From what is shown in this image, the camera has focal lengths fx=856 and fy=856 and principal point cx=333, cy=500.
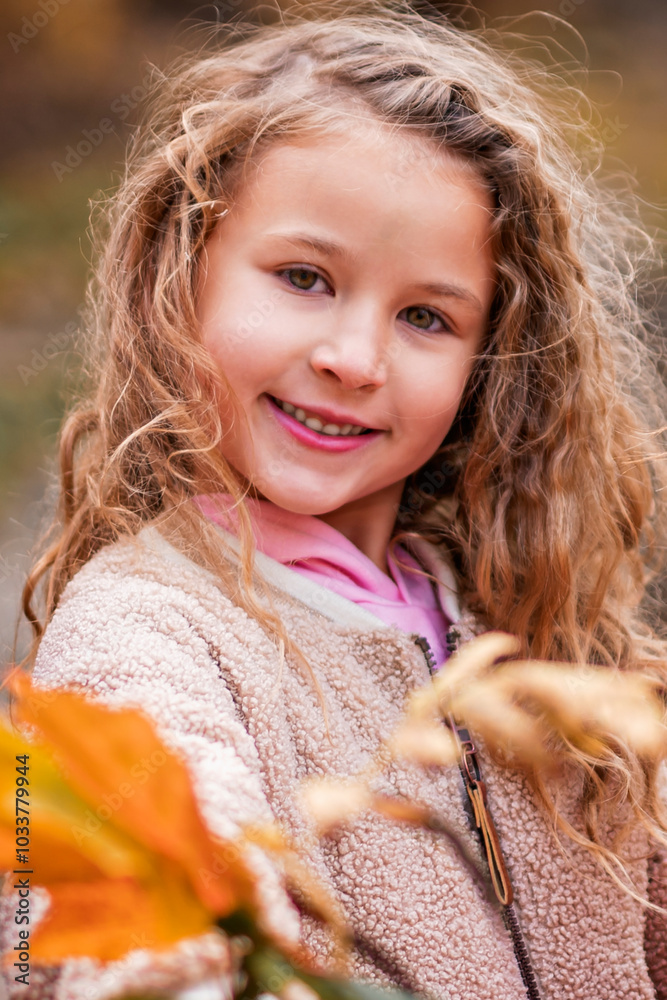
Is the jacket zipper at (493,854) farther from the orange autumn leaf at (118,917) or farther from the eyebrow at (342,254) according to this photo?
the orange autumn leaf at (118,917)

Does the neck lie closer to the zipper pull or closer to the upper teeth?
the upper teeth

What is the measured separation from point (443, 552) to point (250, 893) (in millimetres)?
848

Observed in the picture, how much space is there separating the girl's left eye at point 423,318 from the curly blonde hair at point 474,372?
120 mm

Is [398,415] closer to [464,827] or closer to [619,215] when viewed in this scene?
[464,827]

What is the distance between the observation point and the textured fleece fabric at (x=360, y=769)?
0.65 meters

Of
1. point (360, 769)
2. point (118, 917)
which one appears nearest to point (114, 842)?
point (118, 917)

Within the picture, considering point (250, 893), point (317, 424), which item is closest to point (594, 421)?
point (317, 424)

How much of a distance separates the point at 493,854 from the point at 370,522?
389mm

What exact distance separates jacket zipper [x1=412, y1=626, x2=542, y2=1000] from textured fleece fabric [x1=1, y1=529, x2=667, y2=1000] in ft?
0.03

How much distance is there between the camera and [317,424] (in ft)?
2.75

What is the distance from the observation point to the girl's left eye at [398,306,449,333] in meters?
0.85

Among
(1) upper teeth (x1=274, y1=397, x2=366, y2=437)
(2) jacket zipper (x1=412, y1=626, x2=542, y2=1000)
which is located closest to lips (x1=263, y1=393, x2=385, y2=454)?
(1) upper teeth (x1=274, y1=397, x2=366, y2=437)

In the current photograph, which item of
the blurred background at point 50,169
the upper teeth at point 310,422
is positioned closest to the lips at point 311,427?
the upper teeth at point 310,422

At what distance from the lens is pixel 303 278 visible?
796mm
